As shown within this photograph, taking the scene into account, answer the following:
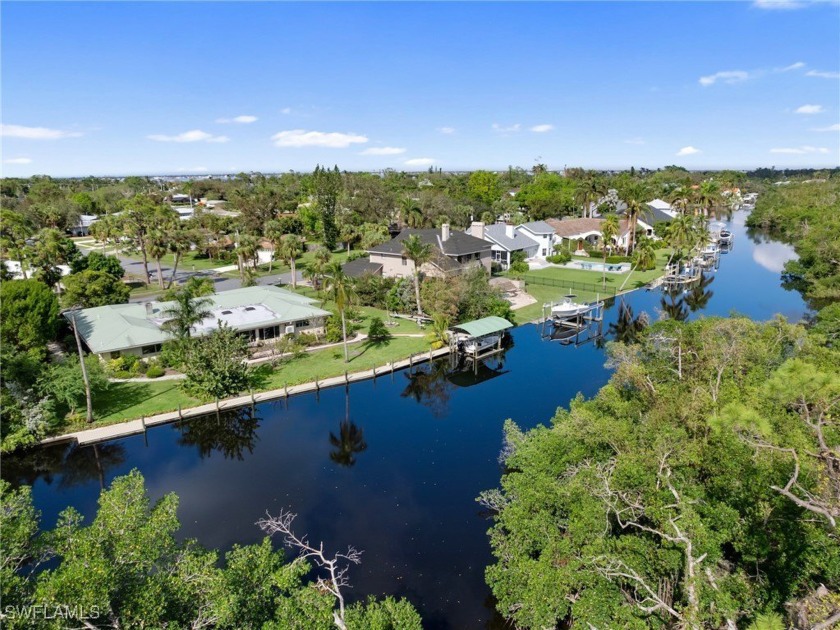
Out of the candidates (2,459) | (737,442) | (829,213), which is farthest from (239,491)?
(829,213)

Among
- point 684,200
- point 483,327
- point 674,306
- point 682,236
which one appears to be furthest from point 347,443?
point 684,200

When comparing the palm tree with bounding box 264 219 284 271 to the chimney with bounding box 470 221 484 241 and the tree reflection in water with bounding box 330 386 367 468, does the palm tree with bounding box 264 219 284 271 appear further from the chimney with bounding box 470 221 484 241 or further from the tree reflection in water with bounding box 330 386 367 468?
the tree reflection in water with bounding box 330 386 367 468

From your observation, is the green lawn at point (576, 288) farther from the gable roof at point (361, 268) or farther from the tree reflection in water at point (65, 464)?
the tree reflection in water at point (65, 464)

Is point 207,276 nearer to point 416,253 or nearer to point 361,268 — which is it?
point 361,268

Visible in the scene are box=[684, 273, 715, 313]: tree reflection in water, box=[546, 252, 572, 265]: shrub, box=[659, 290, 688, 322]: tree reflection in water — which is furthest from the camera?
box=[546, 252, 572, 265]: shrub

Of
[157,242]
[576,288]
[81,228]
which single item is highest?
[157,242]

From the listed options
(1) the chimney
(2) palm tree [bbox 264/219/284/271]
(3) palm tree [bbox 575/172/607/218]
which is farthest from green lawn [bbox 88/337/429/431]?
(3) palm tree [bbox 575/172/607/218]
